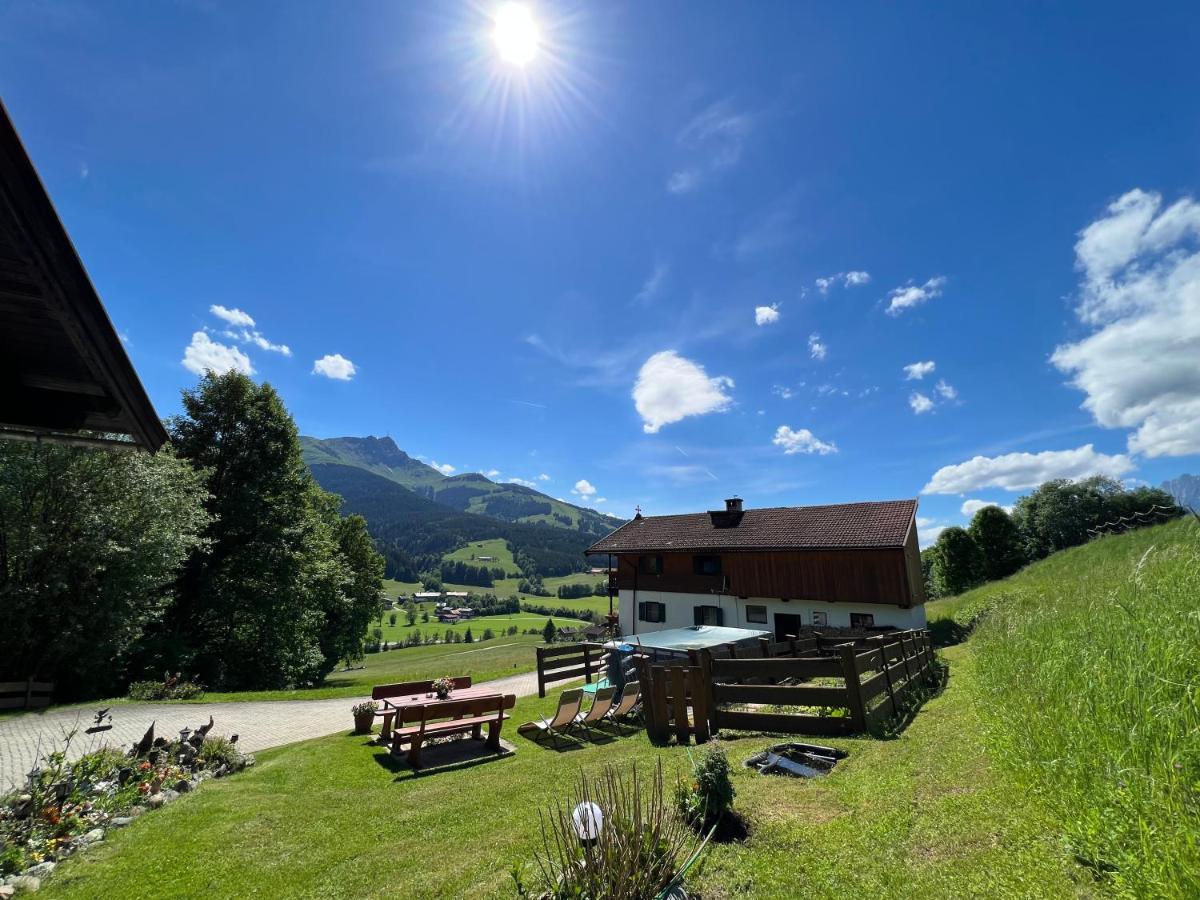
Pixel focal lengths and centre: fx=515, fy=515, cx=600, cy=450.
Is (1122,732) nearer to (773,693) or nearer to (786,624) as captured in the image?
(773,693)

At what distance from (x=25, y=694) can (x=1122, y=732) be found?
963 inches

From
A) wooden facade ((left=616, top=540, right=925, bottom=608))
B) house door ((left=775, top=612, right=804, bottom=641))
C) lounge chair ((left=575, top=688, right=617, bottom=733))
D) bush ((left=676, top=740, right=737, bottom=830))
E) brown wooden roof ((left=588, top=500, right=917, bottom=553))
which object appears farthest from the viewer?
house door ((left=775, top=612, right=804, bottom=641))

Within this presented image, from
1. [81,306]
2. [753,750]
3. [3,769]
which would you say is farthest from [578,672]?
[81,306]

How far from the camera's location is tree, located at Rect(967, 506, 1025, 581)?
4284cm

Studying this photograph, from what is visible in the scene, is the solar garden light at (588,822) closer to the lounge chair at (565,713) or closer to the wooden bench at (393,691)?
the lounge chair at (565,713)

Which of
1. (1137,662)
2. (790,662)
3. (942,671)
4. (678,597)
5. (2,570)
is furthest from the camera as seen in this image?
(678,597)

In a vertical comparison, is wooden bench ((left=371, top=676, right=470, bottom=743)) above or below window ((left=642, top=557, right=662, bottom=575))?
below

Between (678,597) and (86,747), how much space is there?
27868mm

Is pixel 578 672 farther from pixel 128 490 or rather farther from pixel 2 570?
pixel 2 570

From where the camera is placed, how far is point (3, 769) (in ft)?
29.3

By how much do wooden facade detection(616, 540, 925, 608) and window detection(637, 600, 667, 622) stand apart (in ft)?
3.87

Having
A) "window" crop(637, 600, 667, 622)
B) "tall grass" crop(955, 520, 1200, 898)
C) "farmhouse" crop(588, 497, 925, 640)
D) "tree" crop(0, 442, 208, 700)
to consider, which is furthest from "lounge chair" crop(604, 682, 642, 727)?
"window" crop(637, 600, 667, 622)

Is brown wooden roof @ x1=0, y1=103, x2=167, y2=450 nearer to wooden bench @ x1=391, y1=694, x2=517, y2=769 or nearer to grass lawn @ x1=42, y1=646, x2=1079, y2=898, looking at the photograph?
grass lawn @ x1=42, y1=646, x2=1079, y2=898

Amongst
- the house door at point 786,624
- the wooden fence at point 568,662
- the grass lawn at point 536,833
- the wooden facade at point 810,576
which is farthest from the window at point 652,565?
the grass lawn at point 536,833
